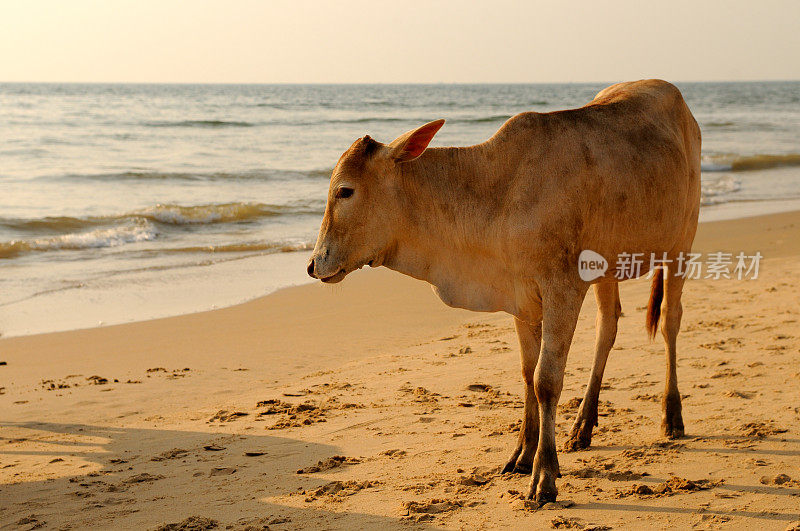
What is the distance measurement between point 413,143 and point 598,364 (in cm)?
212

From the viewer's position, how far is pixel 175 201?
1886 centimetres

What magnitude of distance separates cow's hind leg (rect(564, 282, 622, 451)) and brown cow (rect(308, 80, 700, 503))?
536 mm

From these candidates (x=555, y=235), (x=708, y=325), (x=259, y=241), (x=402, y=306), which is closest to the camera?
(x=555, y=235)

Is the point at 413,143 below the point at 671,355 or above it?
above

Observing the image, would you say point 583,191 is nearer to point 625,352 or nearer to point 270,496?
point 270,496

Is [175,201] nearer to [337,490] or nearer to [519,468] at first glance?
[337,490]

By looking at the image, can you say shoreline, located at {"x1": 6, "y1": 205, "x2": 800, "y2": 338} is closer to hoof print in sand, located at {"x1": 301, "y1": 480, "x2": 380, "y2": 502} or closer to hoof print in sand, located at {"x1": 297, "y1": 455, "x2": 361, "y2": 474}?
hoof print in sand, located at {"x1": 297, "y1": 455, "x2": 361, "y2": 474}

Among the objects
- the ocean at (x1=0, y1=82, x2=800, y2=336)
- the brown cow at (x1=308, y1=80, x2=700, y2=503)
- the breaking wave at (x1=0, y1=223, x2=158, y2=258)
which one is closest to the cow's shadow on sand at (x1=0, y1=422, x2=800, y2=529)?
the brown cow at (x1=308, y1=80, x2=700, y2=503)

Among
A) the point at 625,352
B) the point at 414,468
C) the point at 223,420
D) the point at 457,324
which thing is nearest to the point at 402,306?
the point at 457,324

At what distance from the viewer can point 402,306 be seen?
9.82 meters

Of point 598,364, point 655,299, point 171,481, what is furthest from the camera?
point 655,299

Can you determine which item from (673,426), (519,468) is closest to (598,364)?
(673,426)

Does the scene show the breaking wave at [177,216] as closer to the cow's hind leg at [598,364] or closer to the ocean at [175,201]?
the ocean at [175,201]

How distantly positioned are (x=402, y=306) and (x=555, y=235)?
18.1 feet
